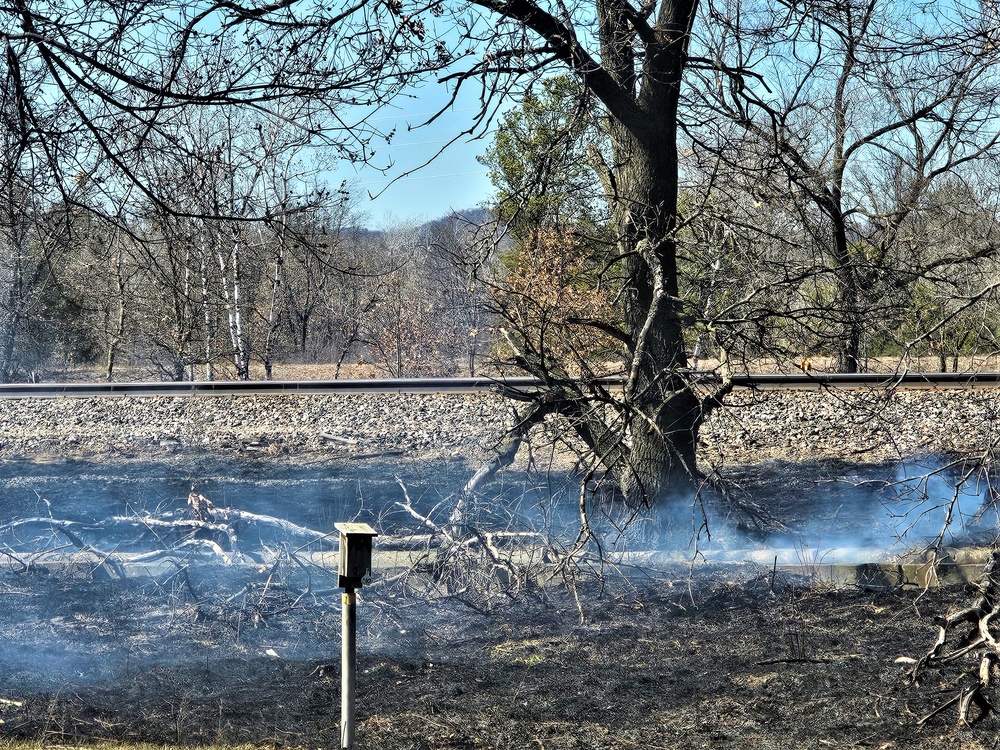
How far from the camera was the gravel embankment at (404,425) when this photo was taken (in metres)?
11.5

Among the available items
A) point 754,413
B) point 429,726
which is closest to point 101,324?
point 754,413

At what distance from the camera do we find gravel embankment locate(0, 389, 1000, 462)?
11.5 metres

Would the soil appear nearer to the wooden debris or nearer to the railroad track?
the wooden debris

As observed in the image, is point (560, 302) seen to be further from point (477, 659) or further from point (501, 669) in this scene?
point (501, 669)

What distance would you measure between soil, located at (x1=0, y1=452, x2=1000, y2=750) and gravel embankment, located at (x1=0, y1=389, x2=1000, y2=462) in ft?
11.8

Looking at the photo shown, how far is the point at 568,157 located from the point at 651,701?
4.46 meters

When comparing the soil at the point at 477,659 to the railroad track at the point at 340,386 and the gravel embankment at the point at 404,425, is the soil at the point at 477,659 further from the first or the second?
the railroad track at the point at 340,386

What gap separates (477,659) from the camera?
20.8 feet

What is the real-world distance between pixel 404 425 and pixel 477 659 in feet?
20.3

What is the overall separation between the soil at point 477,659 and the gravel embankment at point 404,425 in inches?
141

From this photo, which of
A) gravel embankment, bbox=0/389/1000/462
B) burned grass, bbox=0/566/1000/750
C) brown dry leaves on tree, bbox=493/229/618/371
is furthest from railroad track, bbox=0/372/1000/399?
burned grass, bbox=0/566/1000/750

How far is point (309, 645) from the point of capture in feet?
21.8

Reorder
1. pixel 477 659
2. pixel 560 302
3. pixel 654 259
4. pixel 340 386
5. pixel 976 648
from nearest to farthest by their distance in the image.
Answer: pixel 976 648
pixel 477 659
pixel 654 259
pixel 560 302
pixel 340 386

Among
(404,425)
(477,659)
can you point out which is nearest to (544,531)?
(477,659)
